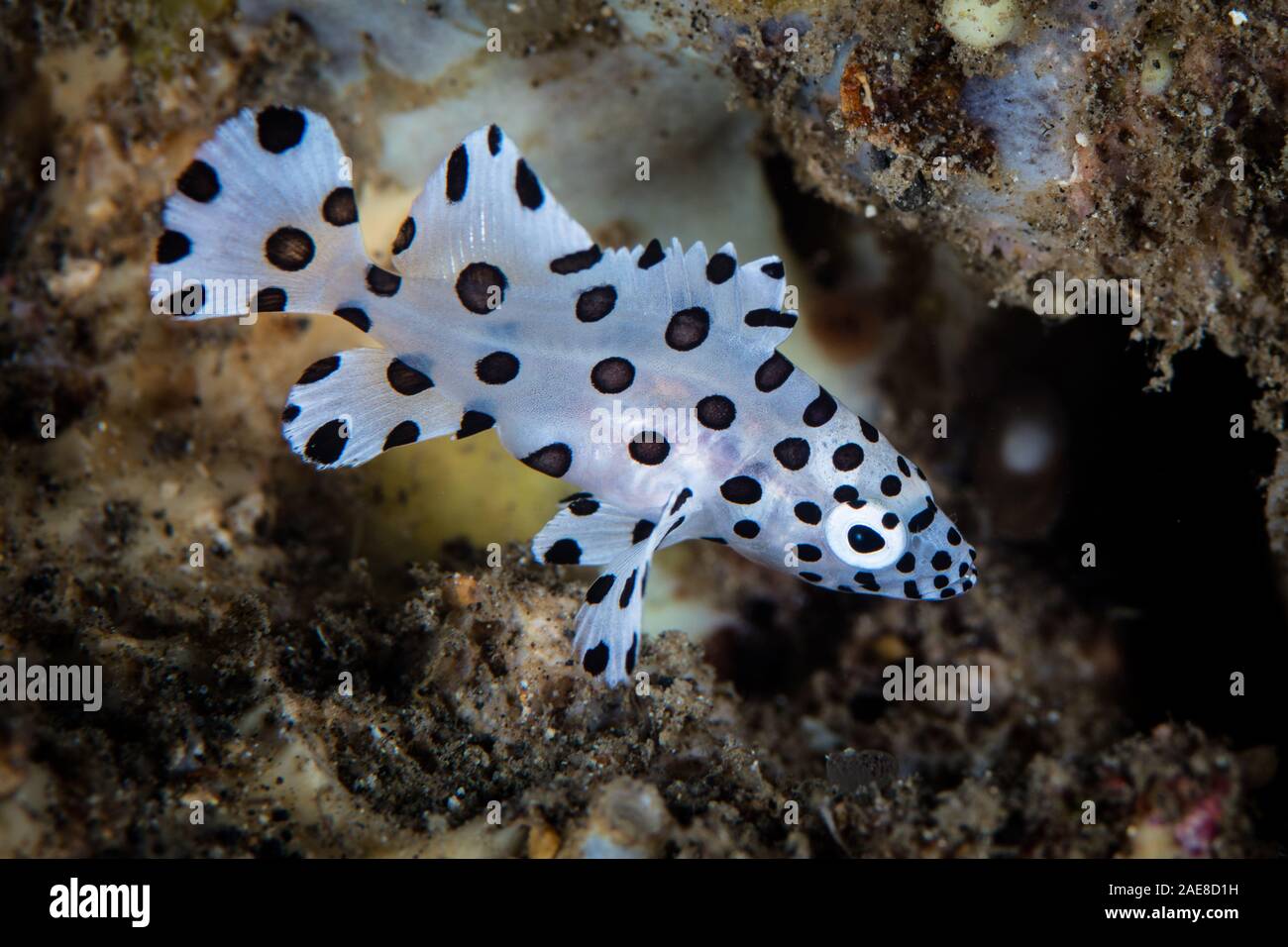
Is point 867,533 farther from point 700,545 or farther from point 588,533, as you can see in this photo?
point 700,545

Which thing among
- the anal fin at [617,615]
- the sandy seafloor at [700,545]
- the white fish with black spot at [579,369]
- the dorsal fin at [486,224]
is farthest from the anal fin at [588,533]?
the dorsal fin at [486,224]

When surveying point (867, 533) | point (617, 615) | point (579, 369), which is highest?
point (579, 369)

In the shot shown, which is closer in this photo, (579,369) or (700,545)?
(579,369)

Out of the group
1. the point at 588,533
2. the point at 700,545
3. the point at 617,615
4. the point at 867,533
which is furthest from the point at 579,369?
the point at 700,545

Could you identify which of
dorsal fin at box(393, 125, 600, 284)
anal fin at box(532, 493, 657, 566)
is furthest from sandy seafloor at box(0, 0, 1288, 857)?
dorsal fin at box(393, 125, 600, 284)

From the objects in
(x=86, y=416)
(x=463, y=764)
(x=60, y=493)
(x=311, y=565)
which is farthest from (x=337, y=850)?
(x=86, y=416)

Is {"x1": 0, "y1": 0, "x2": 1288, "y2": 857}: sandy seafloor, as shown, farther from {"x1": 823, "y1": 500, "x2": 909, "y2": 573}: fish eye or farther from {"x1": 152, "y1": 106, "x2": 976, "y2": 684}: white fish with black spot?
{"x1": 823, "y1": 500, "x2": 909, "y2": 573}: fish eye
